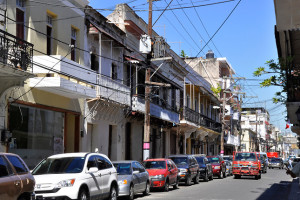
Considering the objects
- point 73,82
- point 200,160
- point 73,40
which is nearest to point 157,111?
point 200,160

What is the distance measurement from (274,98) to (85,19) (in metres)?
14.8

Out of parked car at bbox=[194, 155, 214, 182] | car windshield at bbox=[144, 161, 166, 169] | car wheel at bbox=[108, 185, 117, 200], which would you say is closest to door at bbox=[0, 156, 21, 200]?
car wheel at bbox=[108, 185, 117, 200]

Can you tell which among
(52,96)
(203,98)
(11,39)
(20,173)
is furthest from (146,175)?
(203,98)

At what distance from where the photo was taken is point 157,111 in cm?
3181

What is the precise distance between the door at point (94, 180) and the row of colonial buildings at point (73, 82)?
4351mm

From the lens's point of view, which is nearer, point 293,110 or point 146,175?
point 293,110

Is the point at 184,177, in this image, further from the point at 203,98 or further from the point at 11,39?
the point at 203,98

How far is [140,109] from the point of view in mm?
28906

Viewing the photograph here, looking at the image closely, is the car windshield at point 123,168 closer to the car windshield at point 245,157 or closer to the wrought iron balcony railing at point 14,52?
the wrought iron balcony railing at point 14,52

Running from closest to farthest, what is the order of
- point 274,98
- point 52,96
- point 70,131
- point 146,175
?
point 274,98 < point 146,175 < point 52,96 < point 70,131

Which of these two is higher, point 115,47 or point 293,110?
point 115,47

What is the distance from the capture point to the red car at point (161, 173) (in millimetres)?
20641

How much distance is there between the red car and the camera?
20.6m

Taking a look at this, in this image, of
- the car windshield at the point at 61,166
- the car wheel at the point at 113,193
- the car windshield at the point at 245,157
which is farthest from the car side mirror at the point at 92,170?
the car windshield at the point at 245,157
